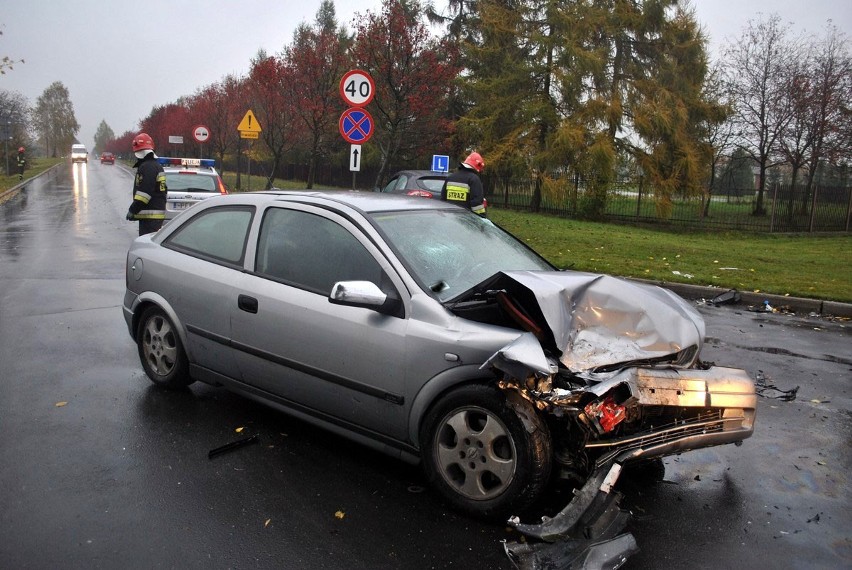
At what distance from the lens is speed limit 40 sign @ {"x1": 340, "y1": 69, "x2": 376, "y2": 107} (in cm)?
1149

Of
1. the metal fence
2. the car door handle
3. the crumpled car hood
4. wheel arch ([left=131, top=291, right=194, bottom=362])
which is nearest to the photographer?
the crumpled car hood

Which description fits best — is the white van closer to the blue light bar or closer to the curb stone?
the blue light bar

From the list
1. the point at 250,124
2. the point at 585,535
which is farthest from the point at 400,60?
the point at 585,535

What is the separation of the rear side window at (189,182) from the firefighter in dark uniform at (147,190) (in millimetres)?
5655

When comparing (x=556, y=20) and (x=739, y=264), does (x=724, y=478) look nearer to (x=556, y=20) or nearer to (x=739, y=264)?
(x=739, y=264)

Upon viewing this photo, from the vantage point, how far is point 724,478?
13.3ft

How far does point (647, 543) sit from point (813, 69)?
27548mm

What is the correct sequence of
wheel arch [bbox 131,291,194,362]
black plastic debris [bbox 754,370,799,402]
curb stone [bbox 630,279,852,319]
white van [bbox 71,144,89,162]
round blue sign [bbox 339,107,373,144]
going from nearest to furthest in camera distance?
wheel arch [bbox 131,291,194,362]
black plastic debris [bbox 754,370,799,402]
curb stone [bbox 630,279,852,319]
round blue sign [bbox 339,107,373,144]
white van [bbox 71,144,89,162]

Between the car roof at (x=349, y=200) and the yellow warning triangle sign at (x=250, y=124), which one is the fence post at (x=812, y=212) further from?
the car roof at (x=349, y=200)

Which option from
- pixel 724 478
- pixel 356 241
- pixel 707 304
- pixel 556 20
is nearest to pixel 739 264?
pixel 707 304

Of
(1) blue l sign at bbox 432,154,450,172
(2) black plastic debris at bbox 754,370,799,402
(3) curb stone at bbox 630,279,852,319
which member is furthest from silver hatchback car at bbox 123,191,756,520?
(1) blue l sign at bbox 432,154,450,172

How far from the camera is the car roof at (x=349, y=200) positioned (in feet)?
14.5

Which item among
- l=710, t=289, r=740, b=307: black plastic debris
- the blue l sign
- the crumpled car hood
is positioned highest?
the blue l sign

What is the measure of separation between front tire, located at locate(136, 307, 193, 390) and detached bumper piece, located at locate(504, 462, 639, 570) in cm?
290
